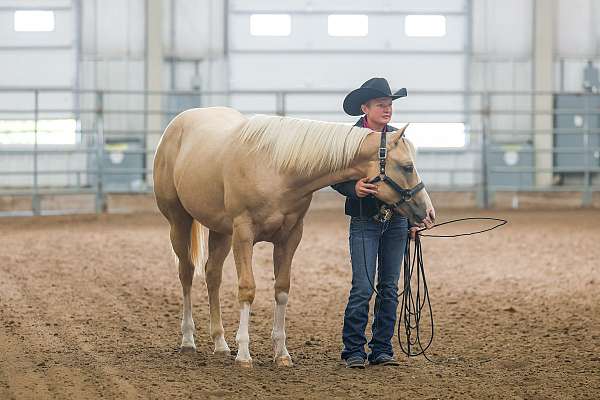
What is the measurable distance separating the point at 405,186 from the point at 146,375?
161cm

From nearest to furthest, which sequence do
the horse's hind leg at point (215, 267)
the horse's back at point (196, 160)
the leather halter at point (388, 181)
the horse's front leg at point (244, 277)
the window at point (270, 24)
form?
the leather halter at point (388, 181) < the horse's front leg at point (244, 277) < the horse's back at point (196, 160) < the horse's hind leg at point (215, 267) < the window at point (270, 24)

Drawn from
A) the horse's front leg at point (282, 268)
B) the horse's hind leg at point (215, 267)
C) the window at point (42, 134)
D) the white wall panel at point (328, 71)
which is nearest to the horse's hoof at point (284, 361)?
the horse's front leg at point (282, 268)

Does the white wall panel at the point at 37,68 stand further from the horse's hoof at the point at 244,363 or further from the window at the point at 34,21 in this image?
the horse's hoof at the point at 244,363

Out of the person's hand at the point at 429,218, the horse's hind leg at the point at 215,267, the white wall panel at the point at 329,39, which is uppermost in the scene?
the white wall panel at the point at 329,39

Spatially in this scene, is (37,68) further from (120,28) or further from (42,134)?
(120,28)

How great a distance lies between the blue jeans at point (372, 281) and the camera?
533 cm

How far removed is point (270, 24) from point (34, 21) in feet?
14.9

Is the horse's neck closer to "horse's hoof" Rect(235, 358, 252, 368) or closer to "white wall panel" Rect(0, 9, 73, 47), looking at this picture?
"horse's hoof" Rect(235, 358, 252, 368)

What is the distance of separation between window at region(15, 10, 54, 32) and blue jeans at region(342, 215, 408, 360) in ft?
48.6

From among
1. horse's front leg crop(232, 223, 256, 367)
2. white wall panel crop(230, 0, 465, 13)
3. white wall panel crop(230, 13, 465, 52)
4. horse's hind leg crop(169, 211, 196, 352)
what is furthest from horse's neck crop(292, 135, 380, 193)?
white wall panel crop(230, 0, 465, 13)

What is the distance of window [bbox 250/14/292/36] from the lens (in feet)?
62.5

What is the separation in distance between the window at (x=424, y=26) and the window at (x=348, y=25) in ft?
2.72

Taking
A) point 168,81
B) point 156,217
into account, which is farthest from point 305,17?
point 156,217

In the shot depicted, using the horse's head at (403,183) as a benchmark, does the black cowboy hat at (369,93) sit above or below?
above
